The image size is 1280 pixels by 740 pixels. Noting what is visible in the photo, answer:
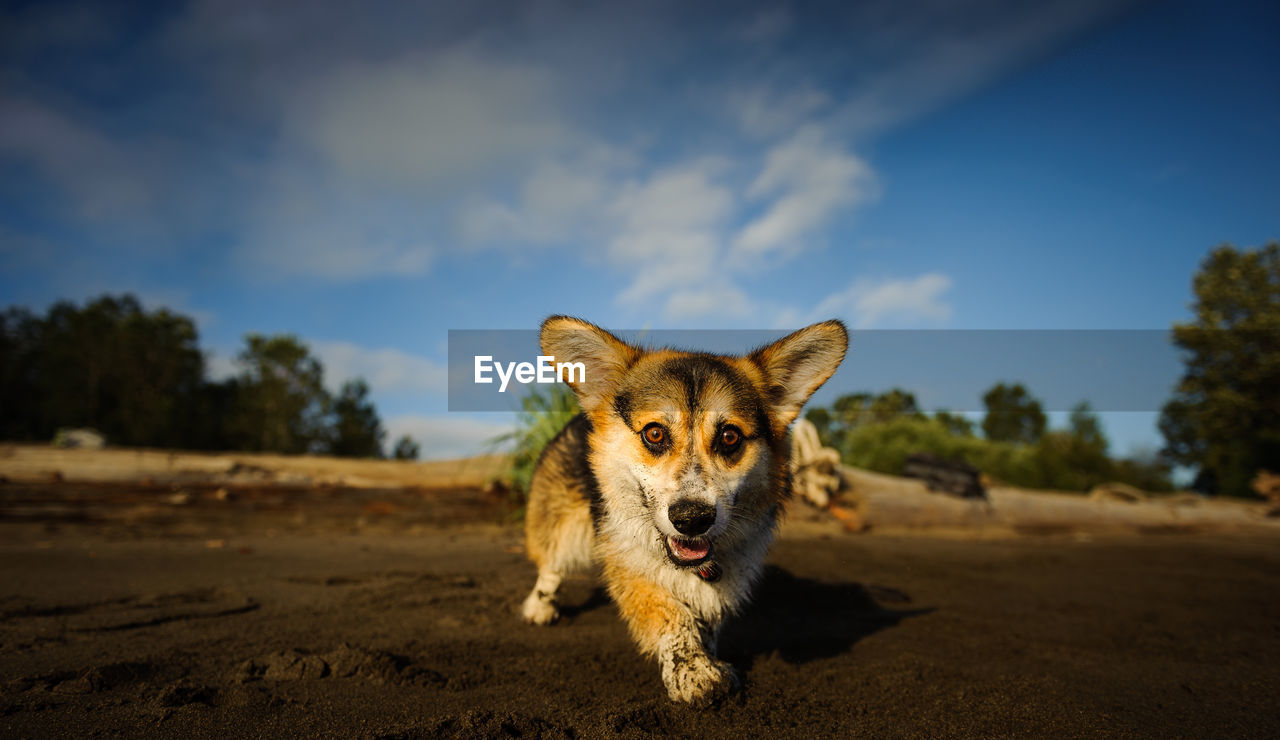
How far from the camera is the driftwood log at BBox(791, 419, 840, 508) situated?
9.36 meters

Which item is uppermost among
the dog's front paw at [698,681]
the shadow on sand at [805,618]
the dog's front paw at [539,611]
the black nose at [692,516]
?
the black nose at [692,516]

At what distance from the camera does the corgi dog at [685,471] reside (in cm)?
272

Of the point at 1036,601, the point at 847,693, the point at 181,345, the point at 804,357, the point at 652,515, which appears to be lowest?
the point at 1036,601

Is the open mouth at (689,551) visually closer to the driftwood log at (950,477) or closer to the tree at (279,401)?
the driftwood log at (950,477)

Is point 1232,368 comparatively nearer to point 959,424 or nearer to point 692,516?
point 959,424

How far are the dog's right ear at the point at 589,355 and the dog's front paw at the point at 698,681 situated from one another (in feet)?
4.68

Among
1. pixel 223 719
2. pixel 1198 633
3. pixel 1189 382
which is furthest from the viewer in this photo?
pixel 1189 382

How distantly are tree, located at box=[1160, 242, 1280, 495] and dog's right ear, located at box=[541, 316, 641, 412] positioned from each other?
23.9 m

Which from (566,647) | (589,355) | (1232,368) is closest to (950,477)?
(566,647)

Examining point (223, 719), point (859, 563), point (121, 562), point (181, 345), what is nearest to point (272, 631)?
point (223, 719)

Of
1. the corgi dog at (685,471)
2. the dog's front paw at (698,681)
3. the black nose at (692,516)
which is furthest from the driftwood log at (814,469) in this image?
the black nose at (692,516)

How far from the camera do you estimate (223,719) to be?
7.47 ft

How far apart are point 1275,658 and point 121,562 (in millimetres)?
8974

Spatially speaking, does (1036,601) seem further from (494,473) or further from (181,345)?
(181,345)
